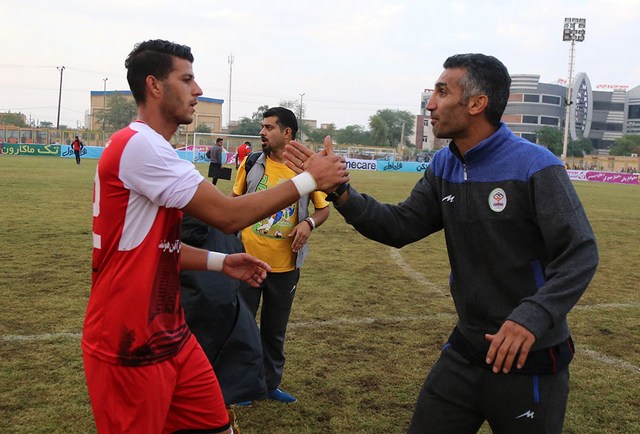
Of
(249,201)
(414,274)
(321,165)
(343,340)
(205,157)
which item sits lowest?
(343,340)

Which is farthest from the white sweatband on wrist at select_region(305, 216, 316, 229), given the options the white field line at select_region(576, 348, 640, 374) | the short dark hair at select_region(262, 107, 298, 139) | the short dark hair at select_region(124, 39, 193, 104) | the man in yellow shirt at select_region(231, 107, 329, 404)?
the white field line at select_region(576, 348, 640, 374)

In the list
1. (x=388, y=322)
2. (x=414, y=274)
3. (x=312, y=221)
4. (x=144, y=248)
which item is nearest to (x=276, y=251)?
(x=312, y=221)

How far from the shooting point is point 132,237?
2.56 metres

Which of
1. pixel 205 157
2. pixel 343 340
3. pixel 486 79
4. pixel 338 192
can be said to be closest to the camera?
pixel 486 79

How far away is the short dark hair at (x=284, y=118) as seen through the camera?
17.8 ft

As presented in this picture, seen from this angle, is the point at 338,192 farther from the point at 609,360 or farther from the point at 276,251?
the point at 609,360

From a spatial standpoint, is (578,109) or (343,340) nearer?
(343,340)

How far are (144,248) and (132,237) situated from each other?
0.06 meters

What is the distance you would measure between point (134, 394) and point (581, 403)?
3803 millimetres

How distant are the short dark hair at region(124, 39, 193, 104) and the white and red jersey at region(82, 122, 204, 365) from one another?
24cm

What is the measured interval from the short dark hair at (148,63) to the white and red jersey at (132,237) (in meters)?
0.24

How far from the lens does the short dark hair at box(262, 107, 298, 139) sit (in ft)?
17.8

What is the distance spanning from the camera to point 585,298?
8.55 metres

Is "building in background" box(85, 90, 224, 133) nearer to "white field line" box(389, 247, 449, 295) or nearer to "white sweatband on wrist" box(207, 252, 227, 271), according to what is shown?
"white field line" box(389, 247, 449, 295)
